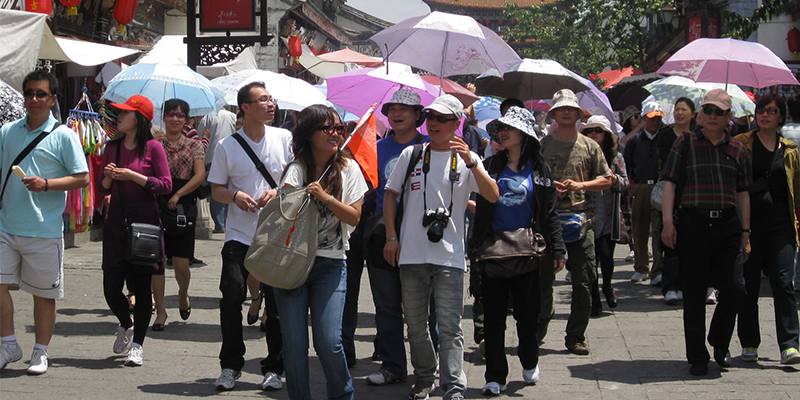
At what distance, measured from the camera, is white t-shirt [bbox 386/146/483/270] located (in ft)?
15.6

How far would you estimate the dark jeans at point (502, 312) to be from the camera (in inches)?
204

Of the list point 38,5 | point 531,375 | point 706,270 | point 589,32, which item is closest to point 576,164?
point 706,270

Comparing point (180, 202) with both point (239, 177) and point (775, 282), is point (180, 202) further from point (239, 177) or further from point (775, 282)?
point (775, 282)

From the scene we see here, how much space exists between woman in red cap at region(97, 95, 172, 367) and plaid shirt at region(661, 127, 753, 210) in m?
3.63

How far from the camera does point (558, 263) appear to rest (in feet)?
17.4

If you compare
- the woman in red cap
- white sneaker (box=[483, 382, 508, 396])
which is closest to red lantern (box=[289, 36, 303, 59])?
the woman in red cap

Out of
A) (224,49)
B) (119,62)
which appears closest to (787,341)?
(224,49)

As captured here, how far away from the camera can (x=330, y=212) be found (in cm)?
438

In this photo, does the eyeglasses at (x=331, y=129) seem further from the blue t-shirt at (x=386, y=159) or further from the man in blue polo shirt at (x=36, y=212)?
the man in blue polo shirt at (x=36, y=212)

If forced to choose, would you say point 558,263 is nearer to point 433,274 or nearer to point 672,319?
point 433,274

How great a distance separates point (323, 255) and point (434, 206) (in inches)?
31.1

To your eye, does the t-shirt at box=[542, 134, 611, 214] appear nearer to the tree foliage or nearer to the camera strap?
the camera strap

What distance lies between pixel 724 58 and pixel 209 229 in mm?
8120

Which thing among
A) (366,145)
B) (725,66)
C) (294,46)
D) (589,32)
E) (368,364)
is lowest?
(368,364)
